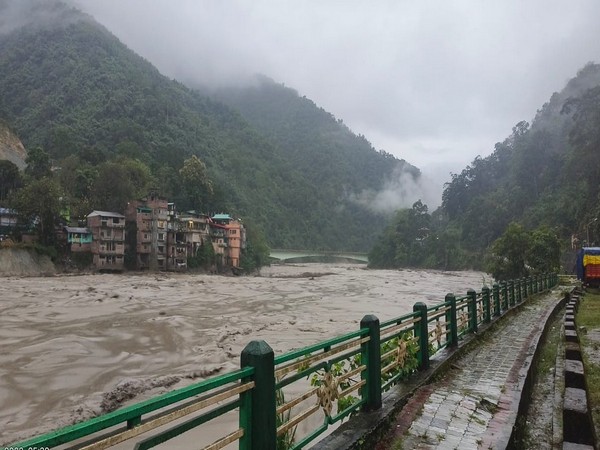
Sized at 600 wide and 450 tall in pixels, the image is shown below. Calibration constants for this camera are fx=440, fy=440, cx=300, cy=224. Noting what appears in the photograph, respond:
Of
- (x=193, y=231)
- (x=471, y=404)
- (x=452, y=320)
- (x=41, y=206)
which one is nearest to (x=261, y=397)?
(x=471, y=404)

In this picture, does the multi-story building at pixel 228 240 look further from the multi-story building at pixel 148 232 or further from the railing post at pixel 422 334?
the railing post at pixel 422 334

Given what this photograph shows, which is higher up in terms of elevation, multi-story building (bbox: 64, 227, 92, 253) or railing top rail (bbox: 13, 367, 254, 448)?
multi-story building (bbox: 64, 227, 92, 253)

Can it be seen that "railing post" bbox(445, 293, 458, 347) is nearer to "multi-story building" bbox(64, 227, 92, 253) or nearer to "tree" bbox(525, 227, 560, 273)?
"tree" bbox(525, 227, 560, 273)

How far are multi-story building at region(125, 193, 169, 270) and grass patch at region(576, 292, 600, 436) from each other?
4626 centimetres

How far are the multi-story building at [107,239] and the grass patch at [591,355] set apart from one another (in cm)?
4647

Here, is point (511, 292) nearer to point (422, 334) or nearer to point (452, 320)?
point (452, 320)

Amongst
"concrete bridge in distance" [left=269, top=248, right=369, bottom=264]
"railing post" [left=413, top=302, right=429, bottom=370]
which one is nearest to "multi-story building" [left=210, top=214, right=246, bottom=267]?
"concrete bridge in distance" [left=269, top=248, right=369, bottom=264]

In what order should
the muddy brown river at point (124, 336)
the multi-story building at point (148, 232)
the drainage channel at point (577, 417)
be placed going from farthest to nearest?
the multi-story building at point (148, 232)
the muddy brown river at point (124, 336)
the drainage channel at point (577, 417)

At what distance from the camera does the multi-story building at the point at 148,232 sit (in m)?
52.9

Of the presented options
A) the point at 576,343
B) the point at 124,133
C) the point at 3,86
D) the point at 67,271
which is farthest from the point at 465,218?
the point at 3,86

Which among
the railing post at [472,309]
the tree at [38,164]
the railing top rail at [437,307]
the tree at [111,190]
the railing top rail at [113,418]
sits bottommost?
the railing post at [472,309]

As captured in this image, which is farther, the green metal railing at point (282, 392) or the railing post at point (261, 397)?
the railing post at point (261, 397)

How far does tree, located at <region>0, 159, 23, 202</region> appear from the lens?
53.2 meters

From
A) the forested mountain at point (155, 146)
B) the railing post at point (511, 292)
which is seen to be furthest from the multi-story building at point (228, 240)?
the railing post at point (511, 292)
